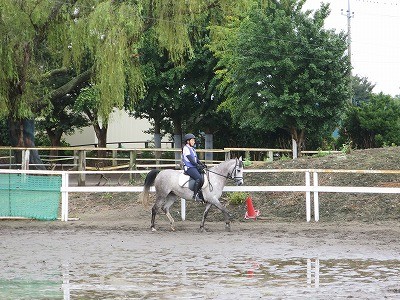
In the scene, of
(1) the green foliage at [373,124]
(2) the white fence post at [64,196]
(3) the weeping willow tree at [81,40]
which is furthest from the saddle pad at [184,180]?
(1) the green foliage at [373,124]

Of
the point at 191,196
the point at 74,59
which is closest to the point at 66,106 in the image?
the point at 74,59

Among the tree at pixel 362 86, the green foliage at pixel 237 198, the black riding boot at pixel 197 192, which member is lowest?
the green foliage at pixel 237 198

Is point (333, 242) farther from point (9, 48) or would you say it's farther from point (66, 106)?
point (66, 106)

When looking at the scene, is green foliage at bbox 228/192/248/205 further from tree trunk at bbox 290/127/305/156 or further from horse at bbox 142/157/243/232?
tree trunk at bbox 290/127/305/156

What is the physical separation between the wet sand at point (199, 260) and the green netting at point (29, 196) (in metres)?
0.66

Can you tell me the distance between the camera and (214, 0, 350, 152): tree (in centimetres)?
3797

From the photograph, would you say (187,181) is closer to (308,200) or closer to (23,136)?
(308,200)

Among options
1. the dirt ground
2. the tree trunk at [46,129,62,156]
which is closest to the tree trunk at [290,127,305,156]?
the dirt ground

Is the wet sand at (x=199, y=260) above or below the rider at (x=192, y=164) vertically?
below

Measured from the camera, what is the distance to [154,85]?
48.0m

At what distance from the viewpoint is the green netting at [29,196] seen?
22969 mm

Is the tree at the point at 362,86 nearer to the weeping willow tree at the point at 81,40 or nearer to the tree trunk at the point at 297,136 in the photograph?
the tree trunk at the point at 297,136

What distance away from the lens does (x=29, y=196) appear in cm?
2297

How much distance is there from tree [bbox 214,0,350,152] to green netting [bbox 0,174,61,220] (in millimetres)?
16418
